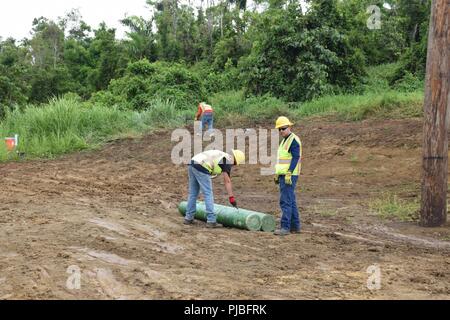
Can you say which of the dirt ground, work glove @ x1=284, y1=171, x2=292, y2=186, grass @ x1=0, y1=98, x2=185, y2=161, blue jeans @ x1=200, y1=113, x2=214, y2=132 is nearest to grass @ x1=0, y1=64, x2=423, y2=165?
grass @ x1=0, y1=98, x2=185, y2=161

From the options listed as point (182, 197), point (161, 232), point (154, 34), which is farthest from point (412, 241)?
point (154, 34)

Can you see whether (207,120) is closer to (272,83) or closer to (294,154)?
(272,83)

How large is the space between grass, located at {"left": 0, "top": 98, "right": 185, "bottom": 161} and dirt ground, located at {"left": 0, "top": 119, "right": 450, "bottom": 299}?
3938mm

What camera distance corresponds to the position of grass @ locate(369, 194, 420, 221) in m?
11.1

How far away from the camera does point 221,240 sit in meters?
8.48

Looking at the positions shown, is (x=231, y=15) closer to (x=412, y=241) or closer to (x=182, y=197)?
(x=182, y=197)

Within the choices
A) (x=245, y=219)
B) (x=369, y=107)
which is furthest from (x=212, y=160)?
(x=369, y=107)

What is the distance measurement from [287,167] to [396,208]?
349 cm

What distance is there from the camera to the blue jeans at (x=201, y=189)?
9.46m

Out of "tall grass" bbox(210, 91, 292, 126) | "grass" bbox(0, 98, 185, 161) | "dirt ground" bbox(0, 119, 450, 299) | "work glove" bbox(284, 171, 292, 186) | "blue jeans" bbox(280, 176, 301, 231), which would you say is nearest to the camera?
"dirt ground" bbox(0, 119, 450, 299)

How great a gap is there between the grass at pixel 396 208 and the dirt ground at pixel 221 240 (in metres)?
0.30

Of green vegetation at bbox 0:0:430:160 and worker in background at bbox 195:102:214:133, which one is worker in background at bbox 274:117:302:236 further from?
green vegetation at bbox 0:0:430:160

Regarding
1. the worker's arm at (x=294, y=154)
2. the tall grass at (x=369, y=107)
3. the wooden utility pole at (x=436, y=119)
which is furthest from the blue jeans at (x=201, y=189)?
the tall grass at (x=369, y=107)

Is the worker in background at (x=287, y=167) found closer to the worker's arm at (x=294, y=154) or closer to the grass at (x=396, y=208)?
the worker's arm at (x=294, y=154)
